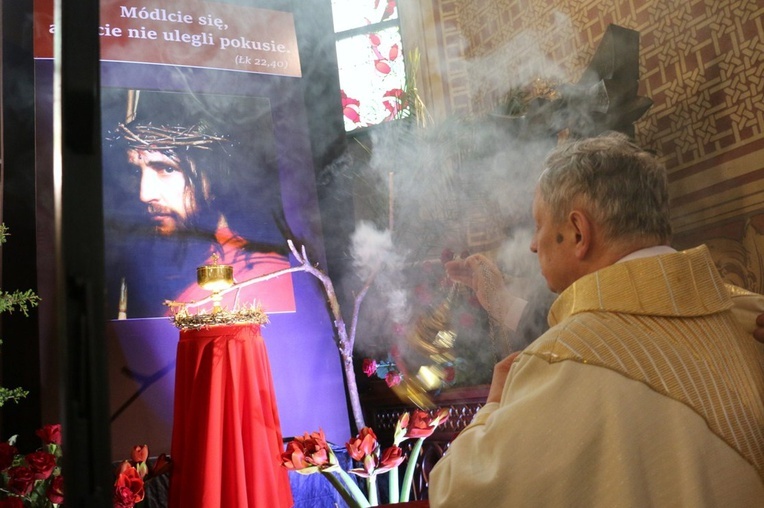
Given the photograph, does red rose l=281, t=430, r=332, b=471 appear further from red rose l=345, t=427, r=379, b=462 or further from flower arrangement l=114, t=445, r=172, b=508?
flower arrangement l=114, t=445, r=172, b=508

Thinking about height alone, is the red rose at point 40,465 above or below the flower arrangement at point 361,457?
above

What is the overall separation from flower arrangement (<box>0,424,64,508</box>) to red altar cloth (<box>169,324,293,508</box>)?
52cm

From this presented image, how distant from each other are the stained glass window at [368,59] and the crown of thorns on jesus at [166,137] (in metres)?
1.26

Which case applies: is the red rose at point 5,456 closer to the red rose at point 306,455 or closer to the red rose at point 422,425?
the red rose at point 306,455

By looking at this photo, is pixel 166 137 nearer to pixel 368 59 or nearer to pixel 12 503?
pixel 368 59

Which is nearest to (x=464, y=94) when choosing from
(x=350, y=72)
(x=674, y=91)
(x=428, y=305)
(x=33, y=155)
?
(x=350, y=72)

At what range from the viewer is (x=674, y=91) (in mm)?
2971

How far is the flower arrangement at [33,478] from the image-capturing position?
2.48 meters

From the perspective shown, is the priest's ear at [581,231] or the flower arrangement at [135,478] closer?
the priest's ear at [581,231]

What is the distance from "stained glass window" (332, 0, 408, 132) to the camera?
531 centimetres

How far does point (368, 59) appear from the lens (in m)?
5.43

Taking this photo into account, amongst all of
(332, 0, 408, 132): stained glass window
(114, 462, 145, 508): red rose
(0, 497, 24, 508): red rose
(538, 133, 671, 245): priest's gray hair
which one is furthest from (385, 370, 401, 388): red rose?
(538, 133, 671, 245): priest's gray hair

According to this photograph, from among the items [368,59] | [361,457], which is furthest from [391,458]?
[368,59]

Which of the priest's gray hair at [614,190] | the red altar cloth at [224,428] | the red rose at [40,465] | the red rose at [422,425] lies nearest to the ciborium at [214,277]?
the red altar cloth at [224,428]
